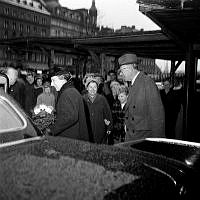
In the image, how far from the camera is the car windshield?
3.07 meters

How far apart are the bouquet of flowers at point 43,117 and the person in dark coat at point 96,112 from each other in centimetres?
85

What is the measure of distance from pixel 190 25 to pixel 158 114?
364 centimetres

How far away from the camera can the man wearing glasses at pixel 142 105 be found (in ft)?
14.0

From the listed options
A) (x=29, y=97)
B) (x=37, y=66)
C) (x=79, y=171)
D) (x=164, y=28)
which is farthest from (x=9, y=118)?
(x=37, y=66)

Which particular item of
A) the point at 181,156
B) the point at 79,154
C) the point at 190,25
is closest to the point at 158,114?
the point at 181,156

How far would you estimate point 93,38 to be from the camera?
14.6 meters

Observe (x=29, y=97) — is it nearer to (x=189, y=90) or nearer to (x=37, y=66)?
(x=189, y=90)

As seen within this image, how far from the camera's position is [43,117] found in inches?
210

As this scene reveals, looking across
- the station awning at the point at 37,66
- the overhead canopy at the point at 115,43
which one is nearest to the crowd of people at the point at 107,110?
the overhead canopy at the point at 115,43

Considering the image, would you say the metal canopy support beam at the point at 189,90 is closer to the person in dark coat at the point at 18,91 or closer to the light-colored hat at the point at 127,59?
the person in dark coat at the point at 18,91

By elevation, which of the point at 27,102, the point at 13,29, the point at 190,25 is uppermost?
the point at 13,29

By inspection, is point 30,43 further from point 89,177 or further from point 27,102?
point 89,177

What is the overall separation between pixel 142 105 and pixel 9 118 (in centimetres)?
180

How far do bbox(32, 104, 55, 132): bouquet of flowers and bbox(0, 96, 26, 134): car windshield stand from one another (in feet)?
6.51
